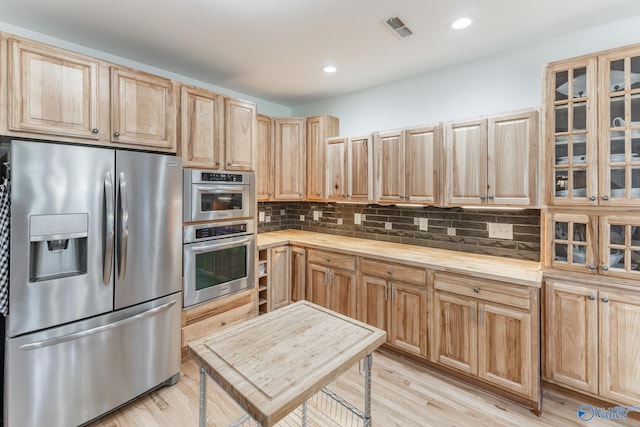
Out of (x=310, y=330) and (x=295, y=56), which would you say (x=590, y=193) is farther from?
(x=295, y=56)

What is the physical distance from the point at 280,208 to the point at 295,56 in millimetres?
2135

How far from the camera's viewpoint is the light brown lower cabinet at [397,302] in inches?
98.9

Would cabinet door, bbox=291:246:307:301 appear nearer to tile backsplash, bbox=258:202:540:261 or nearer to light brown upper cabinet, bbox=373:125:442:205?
tile backsplash, bbox=258:202:540:261

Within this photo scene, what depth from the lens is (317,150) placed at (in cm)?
365

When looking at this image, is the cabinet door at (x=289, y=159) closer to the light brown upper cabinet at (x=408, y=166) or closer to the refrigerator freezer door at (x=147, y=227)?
the light brown upper cabinet at (x=408, y=166)

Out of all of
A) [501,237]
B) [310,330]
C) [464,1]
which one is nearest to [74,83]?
[310,330]

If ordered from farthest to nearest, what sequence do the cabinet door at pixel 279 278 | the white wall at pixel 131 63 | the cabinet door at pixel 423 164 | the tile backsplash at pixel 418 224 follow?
the cabinet door at pixel 279 278, the cabinet door at pixel 423 164, the tile backsplash at pixel 418 224, the white wall at pixel 131 63

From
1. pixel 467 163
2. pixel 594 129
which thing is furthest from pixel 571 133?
pixel 467 163

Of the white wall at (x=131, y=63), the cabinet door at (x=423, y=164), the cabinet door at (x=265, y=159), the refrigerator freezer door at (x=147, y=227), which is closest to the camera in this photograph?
the refrigerator freezer door at (x=147, y=227)

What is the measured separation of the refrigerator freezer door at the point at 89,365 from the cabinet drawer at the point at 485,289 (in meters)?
2.11

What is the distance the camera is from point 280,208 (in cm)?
432

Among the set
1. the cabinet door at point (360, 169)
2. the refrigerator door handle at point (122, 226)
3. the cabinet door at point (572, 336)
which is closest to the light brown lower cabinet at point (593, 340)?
the cabinet door at point (572, 336)

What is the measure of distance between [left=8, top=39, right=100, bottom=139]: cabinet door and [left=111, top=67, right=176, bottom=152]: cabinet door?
0.12 meters

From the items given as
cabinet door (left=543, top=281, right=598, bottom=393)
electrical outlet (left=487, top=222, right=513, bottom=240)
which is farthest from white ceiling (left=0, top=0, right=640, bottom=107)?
cabinet door (left=543, top=281, right=598, bottom=393)
